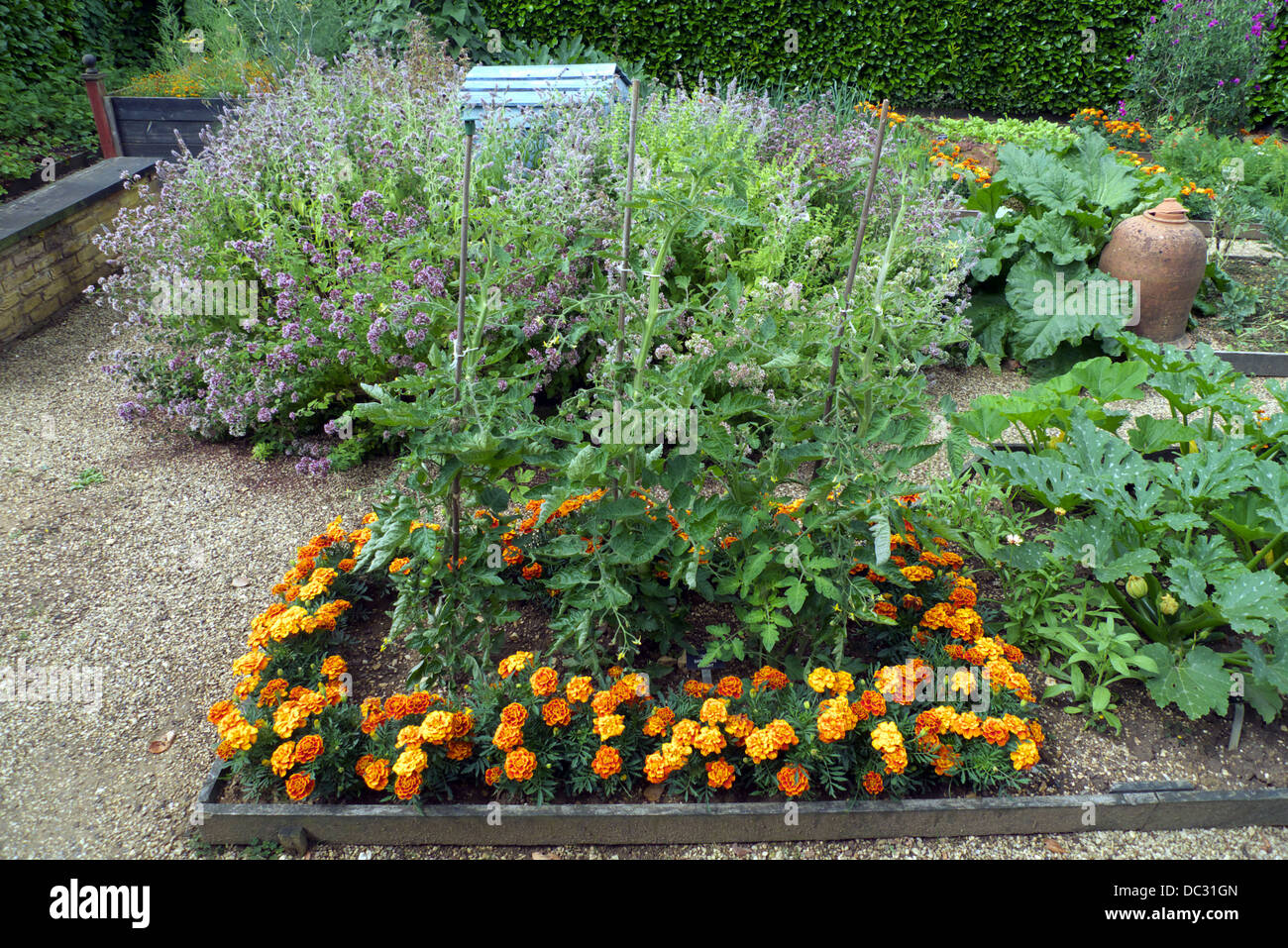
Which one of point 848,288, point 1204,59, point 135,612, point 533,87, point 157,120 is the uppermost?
point 1204,59

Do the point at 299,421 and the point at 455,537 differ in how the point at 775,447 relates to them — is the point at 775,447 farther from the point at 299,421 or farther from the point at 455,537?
the point at 299,421

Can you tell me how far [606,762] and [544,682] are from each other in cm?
29

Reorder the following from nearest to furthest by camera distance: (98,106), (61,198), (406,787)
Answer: (406,787) → (61,198) → (98,106)

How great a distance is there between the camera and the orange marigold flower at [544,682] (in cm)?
234

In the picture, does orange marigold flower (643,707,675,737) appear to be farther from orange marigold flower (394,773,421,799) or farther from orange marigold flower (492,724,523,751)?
orange marigold flower (394,773,421,799)

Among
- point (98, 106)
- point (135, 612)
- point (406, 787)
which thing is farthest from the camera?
point (98, 106)

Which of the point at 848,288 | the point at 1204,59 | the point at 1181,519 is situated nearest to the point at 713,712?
the point at 848,288

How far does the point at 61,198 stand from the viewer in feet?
18.0

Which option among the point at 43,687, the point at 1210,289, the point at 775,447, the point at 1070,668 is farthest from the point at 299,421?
the point at 1210,289

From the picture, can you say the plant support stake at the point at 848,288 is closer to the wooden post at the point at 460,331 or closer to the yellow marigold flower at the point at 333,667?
the wooden post at the point at 460,331

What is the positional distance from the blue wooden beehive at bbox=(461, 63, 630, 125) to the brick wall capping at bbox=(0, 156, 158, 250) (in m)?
2.22

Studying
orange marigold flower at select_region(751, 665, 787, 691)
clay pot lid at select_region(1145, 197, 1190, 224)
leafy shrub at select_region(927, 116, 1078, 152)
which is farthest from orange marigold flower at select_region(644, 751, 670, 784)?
leafy shrub at select_region(927, 116, 1078, 152)

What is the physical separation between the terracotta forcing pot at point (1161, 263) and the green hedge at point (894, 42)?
5.56m

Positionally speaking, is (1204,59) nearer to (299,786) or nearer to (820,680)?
(820,680)
